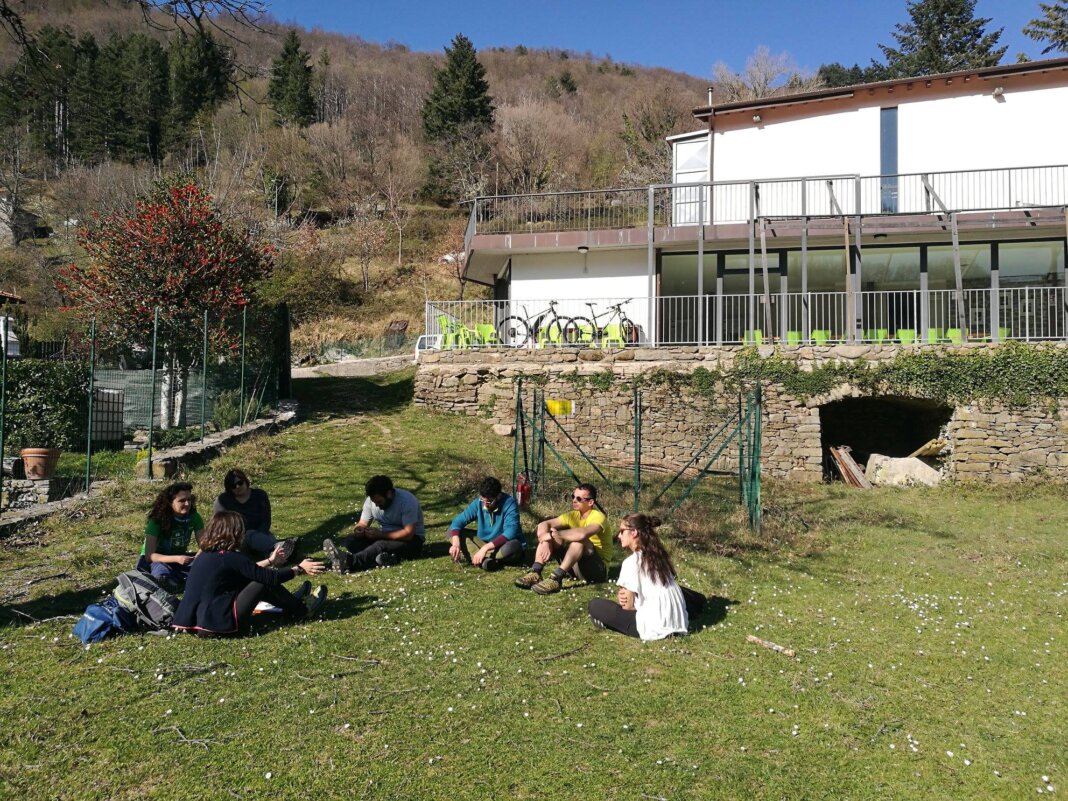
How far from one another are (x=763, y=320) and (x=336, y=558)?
13256 mm

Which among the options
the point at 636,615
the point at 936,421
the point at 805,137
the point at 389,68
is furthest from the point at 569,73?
the point at 636,615

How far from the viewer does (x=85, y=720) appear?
3.97 meters

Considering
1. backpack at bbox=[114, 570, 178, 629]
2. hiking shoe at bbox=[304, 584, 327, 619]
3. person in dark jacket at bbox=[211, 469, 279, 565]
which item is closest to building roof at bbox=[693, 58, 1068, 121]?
person in dark jacket at bbox=[211, 469, 279, 565]

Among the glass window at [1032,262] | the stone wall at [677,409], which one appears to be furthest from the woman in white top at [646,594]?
the glass window at [1032,262]

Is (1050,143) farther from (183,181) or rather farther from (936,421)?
(183,181)

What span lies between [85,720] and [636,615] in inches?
133

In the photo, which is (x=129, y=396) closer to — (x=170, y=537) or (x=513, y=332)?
(x=513, y=332)

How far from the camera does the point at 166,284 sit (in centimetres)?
1452

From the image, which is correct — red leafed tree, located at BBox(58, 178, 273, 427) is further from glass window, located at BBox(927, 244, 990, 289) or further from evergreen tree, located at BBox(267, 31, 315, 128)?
evergreen tree, located at BBox(267, 31, 315, 128)

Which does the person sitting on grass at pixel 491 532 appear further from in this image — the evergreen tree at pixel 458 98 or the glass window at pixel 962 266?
the evergreen tree at pixel 458 98

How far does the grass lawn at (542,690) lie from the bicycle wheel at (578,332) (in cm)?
985

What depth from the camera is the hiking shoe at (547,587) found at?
21.1ft

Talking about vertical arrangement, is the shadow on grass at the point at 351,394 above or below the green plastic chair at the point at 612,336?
below

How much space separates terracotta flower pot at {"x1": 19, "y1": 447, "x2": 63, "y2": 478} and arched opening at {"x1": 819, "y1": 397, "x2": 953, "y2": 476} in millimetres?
13963
